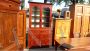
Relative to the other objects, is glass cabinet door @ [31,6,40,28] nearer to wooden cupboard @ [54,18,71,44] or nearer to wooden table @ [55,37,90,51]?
wooden cupboard @ [54,18,71,44]

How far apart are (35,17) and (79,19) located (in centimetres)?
181

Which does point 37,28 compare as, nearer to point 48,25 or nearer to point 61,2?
point 48,25

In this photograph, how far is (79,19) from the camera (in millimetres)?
6629

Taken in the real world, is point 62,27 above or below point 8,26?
below

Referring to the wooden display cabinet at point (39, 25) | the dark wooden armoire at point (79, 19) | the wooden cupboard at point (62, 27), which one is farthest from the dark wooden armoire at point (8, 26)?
the dark wooden armoire at point (79, 19)

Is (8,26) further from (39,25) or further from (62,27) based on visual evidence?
(62,27)

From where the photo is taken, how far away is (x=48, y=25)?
6.41 m

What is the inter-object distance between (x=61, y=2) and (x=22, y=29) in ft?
9.19

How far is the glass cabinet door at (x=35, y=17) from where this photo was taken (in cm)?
625

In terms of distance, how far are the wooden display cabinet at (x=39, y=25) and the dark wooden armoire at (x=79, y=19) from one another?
1009 millimetres

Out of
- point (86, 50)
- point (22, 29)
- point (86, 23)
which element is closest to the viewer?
point (86, 50)

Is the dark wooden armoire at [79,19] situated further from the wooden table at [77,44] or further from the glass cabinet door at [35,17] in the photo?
the wooden table at [77,44]

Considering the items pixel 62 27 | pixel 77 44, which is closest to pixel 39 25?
pixel 62 27

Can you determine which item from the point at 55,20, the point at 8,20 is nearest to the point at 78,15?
the point at 55,20
